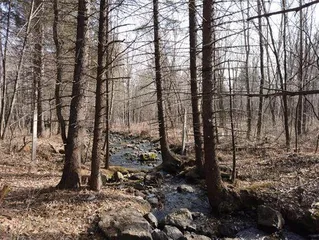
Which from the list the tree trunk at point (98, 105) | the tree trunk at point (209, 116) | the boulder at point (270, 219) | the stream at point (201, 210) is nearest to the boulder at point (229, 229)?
the stream at point (201, 210)

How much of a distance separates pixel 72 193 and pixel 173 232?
2516mm

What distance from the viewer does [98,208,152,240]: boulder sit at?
18.7 feet

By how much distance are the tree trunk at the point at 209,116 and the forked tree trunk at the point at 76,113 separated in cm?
299

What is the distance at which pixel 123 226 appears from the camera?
591cm

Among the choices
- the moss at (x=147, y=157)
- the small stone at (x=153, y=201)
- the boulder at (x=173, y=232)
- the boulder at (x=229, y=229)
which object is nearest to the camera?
the boulder at (x=173, y=232)

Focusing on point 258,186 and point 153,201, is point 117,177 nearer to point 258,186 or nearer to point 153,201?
point 153,201

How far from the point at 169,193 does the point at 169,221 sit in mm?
2599

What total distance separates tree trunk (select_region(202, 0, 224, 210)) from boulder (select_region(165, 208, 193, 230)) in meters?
0.91

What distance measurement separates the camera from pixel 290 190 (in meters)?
8.25

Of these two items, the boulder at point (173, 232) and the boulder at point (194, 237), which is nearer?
the boulder at point (173, 232)

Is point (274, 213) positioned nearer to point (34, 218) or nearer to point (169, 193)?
point (169, 193)

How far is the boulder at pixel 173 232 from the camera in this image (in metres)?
6.54

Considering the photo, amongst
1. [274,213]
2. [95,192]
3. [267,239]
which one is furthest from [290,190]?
[95,192]

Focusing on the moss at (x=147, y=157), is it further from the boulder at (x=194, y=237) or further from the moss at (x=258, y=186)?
the boulder at (x=194, y=237)
